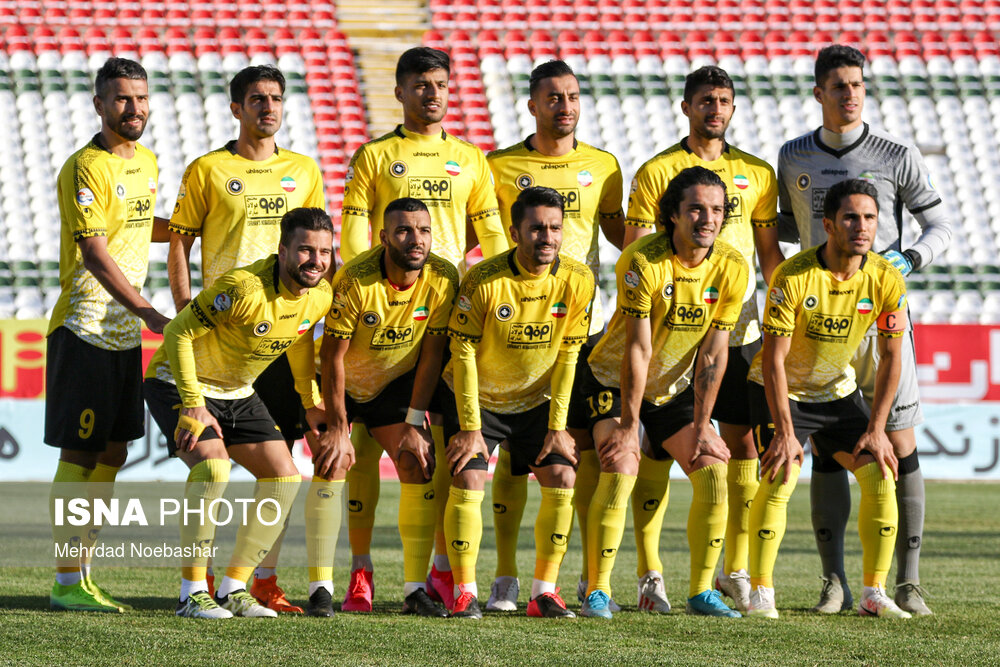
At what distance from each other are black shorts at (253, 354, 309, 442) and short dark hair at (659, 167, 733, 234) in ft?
5.48

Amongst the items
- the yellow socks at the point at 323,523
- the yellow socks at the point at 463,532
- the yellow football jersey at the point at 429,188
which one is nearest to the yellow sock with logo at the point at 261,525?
the yellow socks at the point at 323,523

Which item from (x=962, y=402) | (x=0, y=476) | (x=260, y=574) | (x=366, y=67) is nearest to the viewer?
(x=260, y=574)

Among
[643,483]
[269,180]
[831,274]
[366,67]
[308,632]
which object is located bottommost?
[308,632]

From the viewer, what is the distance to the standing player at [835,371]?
16.5ft

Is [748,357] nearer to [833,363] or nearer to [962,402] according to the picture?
[833,363]

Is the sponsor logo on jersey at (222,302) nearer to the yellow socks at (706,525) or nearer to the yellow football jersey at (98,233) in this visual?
the yellow football jersey at (98,233)

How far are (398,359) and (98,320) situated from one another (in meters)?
1.23

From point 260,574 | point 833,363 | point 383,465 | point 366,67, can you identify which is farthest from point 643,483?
point 366,67

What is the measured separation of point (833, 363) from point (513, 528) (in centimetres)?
148

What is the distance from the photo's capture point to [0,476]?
11.4m

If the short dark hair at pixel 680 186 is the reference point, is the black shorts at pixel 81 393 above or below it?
below

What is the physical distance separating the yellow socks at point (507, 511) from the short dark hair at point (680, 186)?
118cm

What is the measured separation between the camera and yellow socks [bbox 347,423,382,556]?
17.6 feet

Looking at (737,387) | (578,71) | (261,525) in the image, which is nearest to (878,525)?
(737,387)
